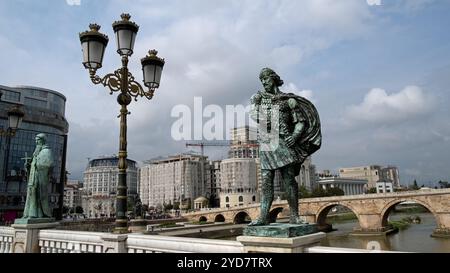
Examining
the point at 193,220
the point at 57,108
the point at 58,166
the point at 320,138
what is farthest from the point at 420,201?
the point at 57,108

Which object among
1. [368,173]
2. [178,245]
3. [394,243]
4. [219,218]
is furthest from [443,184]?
[178,245]

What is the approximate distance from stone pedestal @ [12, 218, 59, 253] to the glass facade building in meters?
38.3

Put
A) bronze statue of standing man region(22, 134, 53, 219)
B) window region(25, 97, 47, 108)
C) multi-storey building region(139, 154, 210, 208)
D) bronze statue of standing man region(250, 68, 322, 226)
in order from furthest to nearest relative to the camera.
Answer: multi-storey building region(139, 154, 210, 208) < window region(25, 97, 47, 108) < bronze statue of standing man region(22, 134, 53, 219) < bronze statue of standing man region(250, 68, 322, 226)

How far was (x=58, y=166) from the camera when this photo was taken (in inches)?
2062

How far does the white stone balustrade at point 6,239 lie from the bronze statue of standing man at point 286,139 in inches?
238

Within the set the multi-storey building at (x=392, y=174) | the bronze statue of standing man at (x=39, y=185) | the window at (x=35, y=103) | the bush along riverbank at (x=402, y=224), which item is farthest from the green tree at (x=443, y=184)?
the bronze statue of standing man at (x=39, y=185)

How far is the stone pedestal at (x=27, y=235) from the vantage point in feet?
22.5

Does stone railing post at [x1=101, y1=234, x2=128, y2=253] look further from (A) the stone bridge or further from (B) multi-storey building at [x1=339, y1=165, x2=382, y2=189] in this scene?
(B) multi-storey building at [x1=339, y1=165, x2=382, y2=189]

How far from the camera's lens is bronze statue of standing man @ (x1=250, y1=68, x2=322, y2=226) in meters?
4.24

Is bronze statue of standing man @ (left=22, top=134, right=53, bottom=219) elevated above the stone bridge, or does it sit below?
above

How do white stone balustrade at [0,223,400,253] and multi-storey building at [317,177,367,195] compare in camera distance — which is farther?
multi-storey building at [317,177,367,195]

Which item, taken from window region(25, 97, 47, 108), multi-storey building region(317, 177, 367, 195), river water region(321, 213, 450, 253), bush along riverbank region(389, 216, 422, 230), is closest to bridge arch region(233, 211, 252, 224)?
river water region(321, 213, 450, 253)
